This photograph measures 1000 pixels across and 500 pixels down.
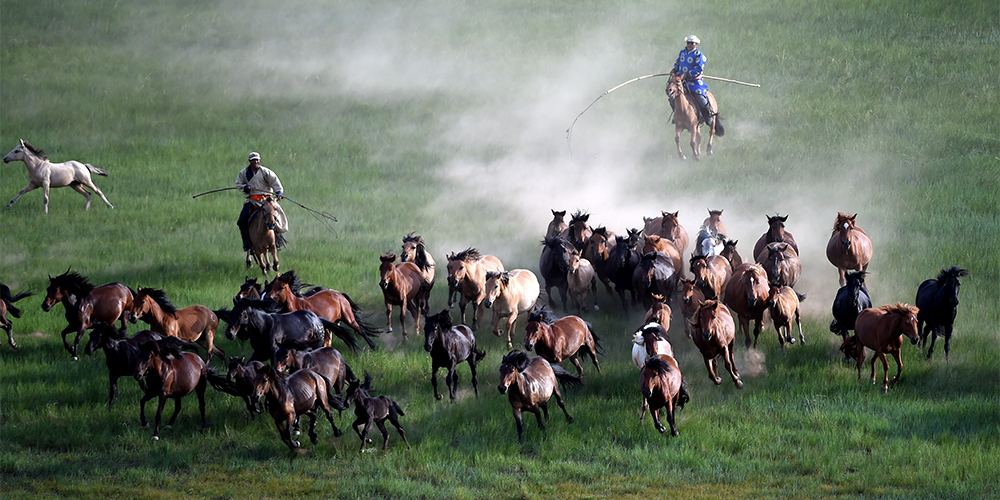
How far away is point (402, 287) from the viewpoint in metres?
15.8

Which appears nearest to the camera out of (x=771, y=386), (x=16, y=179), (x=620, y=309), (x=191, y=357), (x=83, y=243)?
(x=191, y=357)

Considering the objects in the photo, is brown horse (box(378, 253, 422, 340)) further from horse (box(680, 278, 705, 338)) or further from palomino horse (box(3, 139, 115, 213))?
palomino horse (box(3, 139, 115, 213))

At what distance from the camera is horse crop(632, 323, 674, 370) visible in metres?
12.7

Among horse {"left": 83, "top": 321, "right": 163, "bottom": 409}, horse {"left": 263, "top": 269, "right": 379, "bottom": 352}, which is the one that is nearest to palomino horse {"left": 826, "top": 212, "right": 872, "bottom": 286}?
horse {"left": 263, "top": 269, "right": 379, "bottom": 352}

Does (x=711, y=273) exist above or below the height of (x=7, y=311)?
above

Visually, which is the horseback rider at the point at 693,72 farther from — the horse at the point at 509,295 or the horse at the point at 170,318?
the horse at the point at 170,318

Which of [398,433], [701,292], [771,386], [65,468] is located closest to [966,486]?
[771,386]

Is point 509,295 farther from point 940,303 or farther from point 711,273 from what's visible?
point 940,303

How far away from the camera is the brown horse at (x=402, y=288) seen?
50.6 ft

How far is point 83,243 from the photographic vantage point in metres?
21.8

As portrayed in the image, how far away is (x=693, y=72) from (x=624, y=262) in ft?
33.4

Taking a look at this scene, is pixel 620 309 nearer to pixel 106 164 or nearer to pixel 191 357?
pixel 191 357

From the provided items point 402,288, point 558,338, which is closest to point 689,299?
point 558,338

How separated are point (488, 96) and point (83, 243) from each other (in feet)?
60.8
